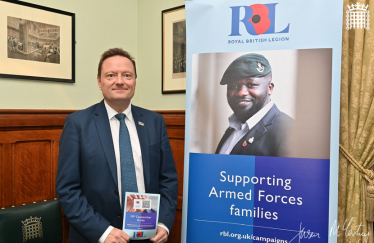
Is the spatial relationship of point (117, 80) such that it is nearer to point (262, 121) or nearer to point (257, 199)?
point (262, 121)

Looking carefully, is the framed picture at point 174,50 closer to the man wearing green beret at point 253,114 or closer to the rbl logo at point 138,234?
the man wearing green beret at point 253,114

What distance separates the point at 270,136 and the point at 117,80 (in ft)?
3.55

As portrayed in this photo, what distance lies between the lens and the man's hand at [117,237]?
5.63 ft

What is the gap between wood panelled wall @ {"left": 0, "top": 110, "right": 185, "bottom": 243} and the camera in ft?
7.63

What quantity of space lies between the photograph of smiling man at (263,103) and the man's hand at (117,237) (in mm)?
774

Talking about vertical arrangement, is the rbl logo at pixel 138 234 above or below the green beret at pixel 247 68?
below

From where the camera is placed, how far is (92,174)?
5.95 ft

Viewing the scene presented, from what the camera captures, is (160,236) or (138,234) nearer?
(138,234)

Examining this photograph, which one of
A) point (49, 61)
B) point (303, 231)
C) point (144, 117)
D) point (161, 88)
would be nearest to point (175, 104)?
point (161, 88)

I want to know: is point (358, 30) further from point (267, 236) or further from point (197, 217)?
point (197, 217)

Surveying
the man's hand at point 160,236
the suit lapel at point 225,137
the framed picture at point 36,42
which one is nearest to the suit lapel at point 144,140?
the man's hand at point 160,236

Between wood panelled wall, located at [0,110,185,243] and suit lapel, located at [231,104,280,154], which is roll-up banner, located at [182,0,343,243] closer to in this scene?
suit lapel, located at [231,104,280,154]

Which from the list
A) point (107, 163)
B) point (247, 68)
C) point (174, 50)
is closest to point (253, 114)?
point (247, 68)

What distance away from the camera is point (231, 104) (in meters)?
2.07
